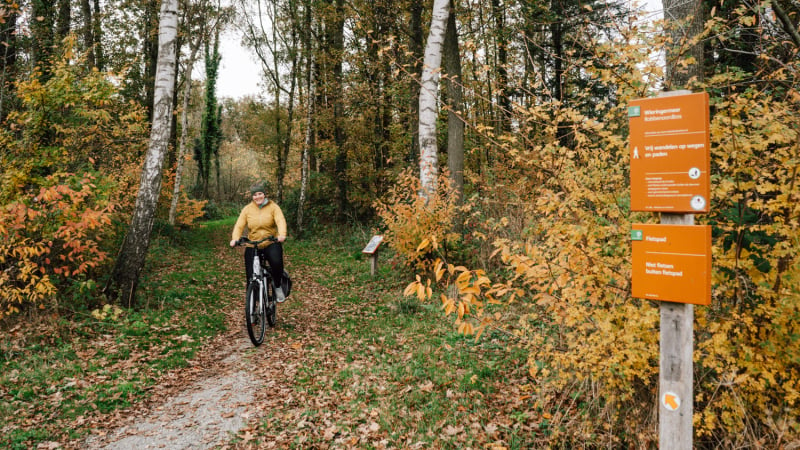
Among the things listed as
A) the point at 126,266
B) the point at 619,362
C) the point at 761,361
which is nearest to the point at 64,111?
the point at 126,266

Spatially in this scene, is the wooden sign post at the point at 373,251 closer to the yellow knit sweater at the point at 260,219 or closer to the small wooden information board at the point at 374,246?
the small wooden information board at the point at 374,246

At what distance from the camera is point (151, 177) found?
7.74 metres

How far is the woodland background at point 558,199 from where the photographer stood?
280cm

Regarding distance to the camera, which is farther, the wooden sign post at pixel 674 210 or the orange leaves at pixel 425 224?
the orange leaves at pixel 425 224

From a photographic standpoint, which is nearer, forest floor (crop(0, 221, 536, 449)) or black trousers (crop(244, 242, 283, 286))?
forest floor (crop(0, 221, 536, 449))

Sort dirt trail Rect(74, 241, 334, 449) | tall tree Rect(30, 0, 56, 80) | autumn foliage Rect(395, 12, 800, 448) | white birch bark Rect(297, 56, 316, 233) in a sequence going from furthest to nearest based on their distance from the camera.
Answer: white birch bark Rect(297, 56, 316, 233), tall tree Rect(30, 0, 56, 80), dirt trail Rect(74, 241, 334, 449), autumn foliage Rect(395, 12, 800, 448)

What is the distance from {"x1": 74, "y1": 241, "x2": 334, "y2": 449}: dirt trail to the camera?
14.0ft

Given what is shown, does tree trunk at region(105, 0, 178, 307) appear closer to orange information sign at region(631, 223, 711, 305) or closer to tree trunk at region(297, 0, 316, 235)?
orange information sign at region(631, 223, 711, 305)

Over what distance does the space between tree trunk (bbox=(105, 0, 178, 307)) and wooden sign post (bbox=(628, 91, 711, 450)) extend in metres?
7.74

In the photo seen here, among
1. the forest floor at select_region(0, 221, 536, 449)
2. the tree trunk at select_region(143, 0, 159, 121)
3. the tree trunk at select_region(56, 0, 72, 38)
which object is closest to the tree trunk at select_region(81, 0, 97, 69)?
the tree trunk at select_region(143, 0, 159, 121)

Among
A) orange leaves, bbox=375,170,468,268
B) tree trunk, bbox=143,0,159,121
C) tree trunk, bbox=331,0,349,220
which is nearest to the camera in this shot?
orange leaves, bbox=375,170,468,268

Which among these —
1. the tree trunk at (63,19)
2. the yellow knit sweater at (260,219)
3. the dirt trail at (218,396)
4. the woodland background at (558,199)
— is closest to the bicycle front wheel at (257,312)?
the dirt trail at (218,396)

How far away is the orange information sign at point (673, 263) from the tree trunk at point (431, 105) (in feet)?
21.4

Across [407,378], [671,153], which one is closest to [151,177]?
[407,378]
